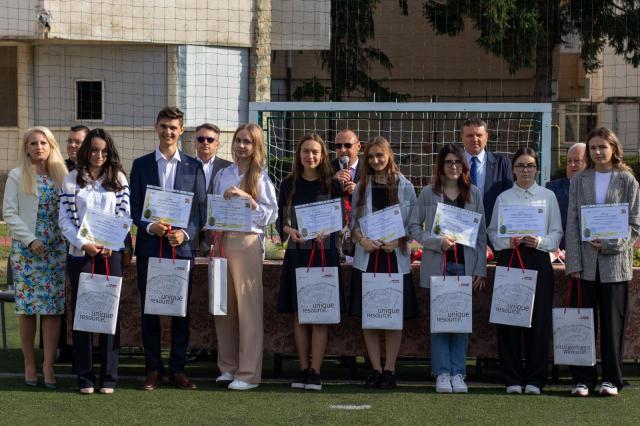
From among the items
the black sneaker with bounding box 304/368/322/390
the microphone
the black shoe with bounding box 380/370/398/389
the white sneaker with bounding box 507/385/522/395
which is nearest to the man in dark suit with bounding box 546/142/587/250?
the white sneaker with bounding box 507/385/522/395

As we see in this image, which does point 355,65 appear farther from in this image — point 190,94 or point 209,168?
point 209,168

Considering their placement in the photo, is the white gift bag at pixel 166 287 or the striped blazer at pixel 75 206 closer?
the striped blazer at pixel 75 206

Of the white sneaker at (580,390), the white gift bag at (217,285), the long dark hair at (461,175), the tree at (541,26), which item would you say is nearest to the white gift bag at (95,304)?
the white gift bag at (217,285)

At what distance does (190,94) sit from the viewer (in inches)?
819

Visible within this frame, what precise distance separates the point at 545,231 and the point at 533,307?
50 centimetres

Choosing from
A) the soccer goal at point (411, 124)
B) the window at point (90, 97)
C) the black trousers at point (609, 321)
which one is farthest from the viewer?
the window at point (90, 97)

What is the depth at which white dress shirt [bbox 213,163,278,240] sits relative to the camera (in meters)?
7.00

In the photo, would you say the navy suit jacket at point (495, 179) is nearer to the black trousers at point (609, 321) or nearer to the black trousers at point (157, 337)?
the black trousers at point (609, 321)

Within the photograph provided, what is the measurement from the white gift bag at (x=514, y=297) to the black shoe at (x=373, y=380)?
84 centimetres

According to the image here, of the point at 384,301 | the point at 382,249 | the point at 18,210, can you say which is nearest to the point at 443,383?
the point at 384,301

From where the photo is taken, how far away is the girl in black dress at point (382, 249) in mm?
6980

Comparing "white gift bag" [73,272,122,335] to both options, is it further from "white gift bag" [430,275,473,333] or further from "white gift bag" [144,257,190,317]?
"white gift bag" [430,275,473,333]

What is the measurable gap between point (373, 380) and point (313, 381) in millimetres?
407

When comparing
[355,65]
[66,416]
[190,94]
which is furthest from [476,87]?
[66,416]
